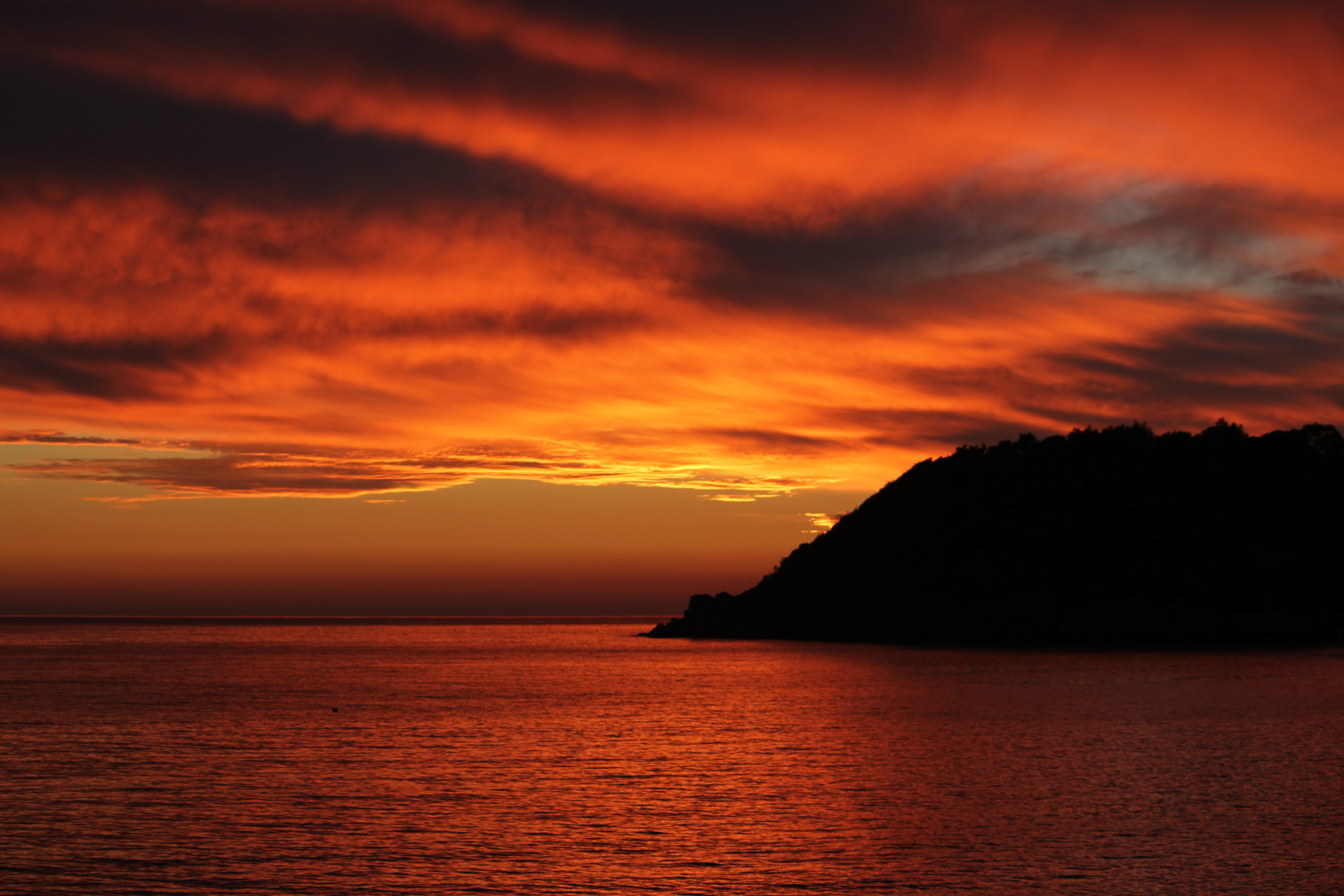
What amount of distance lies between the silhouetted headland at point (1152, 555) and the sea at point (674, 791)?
9302 cm

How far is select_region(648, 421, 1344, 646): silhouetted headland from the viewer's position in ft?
582

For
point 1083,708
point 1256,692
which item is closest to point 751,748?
point 1083,708

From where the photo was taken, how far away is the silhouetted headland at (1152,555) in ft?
582

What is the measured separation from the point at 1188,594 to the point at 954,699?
110996 mm

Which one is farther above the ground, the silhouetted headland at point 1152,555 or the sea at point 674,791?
the silhouetted headland at point 1152,555

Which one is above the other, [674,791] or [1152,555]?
[1152,555]

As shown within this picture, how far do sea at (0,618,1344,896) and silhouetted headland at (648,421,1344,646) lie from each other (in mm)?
93024

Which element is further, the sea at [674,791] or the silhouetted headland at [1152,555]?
the silhouetted headland at [1152,555]

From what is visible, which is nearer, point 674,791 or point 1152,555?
point 674,791

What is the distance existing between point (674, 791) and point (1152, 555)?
528 ft

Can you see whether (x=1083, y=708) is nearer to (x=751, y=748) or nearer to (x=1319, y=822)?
(x=751, y=748)

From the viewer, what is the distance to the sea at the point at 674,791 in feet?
101

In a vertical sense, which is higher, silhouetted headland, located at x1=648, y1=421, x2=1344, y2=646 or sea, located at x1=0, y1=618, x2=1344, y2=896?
silhouetted headland, located at x1=648, y1=421, x2=1344, y2=646

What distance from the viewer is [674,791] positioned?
43250mm
